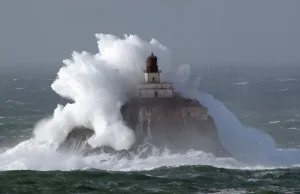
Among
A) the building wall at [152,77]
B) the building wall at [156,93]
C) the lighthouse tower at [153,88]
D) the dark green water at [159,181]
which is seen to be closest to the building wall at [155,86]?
the lighthouse tower at [153,88]

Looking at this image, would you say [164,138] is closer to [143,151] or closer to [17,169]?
[143,151]

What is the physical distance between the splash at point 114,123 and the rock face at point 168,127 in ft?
2.38

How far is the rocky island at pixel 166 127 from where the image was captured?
5169 cm

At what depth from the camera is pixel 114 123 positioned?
52594 millimetres

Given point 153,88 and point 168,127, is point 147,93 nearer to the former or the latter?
point 153,88

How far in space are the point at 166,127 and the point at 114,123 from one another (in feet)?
11.7

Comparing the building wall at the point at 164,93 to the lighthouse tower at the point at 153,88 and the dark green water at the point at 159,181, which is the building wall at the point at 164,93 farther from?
the dark green water at the point at 159,181

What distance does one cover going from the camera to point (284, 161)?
52.1m

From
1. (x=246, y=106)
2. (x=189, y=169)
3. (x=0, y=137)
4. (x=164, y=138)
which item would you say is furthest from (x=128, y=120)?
(x=246, y=106)

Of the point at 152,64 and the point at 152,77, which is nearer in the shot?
the point at 152,64

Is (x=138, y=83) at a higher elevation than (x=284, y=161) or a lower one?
higher

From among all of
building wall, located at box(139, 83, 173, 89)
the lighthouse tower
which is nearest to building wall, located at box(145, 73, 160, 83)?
the lighthouse tower

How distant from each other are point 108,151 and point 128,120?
3.17m

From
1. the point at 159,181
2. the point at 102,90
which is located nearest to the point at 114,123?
the point at 102,90
